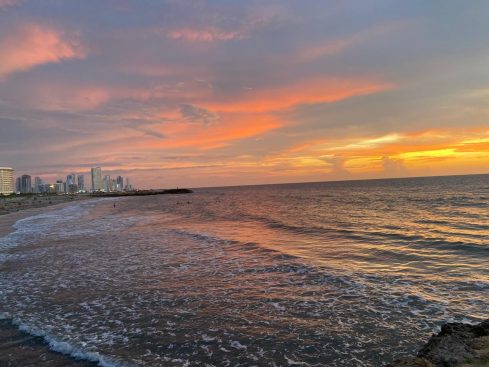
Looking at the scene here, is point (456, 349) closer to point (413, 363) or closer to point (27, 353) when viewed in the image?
point (413, 363)

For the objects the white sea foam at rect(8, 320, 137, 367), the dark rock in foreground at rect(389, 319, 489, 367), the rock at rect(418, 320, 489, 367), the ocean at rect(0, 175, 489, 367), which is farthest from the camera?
the ocean at rect(0, 175, 489, 367)

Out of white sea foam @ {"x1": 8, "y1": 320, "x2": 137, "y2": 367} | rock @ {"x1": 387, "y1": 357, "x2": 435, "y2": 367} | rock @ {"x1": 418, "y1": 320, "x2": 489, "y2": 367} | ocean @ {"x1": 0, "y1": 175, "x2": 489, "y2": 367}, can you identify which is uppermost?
rock @ {"x1": 387, "y1": 357, "x2": 435, "y2": 367}

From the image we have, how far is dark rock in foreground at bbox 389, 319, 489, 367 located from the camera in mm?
5203

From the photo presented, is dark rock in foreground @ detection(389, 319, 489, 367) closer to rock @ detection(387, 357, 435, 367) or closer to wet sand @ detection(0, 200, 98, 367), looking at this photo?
rock @ detection(387, 357, 435, 367)

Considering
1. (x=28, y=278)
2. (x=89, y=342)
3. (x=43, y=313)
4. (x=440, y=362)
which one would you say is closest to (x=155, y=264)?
(x=28, y=278)

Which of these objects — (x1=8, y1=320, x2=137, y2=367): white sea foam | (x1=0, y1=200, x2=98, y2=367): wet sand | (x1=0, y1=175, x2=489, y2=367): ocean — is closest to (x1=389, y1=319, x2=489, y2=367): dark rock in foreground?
(x1=0, y1=175, x2=489, y2=367): ocean

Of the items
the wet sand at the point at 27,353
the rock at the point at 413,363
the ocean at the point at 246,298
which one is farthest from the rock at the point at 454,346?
the wet sand at the point at 27,353

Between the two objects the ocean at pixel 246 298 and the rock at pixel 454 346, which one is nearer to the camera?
the rock at pixel 454 346

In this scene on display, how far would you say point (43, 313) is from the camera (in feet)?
32.9

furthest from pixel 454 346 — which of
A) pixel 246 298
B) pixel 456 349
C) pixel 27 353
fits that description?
pixel 27 353

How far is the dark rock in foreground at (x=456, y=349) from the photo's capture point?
17.1ft

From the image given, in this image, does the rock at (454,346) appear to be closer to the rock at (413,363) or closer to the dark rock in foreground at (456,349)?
the dark rock in foreground at (456,349)

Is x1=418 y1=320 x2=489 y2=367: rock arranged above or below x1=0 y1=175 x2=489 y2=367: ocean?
above

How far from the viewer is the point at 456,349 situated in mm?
5715
